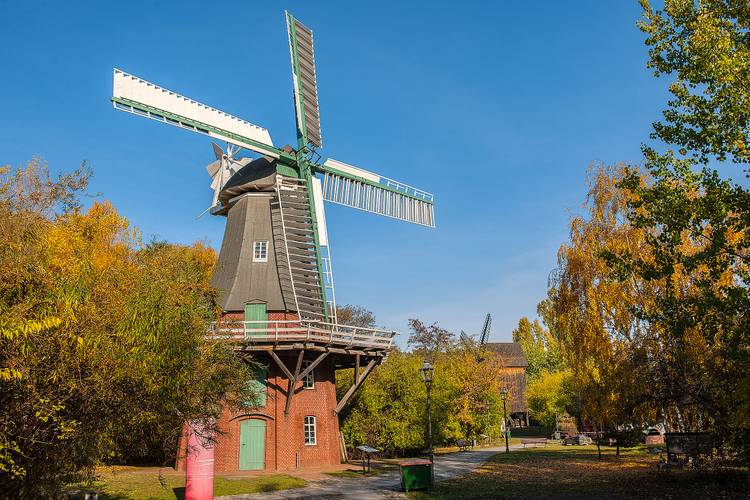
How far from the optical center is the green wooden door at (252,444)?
23828mm

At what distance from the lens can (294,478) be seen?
2116cm

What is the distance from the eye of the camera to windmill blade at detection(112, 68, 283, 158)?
23.0 meters

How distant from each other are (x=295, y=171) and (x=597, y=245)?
48.4 ft

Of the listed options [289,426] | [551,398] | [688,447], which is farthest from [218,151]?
[551,398]

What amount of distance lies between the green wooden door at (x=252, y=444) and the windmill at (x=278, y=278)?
1.7 inches

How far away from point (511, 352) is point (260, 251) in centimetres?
6410

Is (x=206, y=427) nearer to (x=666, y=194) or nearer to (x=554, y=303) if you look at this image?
(x=666, y=194)

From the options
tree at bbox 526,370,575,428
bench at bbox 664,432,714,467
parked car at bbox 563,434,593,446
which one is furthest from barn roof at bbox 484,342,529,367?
bench at bbox 664,432,714,467

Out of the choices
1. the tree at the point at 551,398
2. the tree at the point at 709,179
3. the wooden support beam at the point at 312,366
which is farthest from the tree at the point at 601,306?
the tree at the point at 551,398

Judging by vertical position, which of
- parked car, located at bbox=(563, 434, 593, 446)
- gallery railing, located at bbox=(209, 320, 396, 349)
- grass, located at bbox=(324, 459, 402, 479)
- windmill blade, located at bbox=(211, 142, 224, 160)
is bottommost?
parked car, located at bbox=(563, 434, 593, 446)

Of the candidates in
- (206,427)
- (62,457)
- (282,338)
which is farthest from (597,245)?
(62,457)

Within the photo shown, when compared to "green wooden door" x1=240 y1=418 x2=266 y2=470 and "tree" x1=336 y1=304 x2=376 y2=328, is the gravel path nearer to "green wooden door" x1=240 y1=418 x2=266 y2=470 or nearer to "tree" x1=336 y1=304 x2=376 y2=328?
"green wooden door" x1=240 y1=418 x2=266 y2=470

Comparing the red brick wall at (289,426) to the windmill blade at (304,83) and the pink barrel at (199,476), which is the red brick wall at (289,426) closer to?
the pink barrel at (199,476)

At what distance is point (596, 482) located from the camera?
58.1ft
